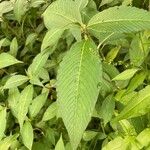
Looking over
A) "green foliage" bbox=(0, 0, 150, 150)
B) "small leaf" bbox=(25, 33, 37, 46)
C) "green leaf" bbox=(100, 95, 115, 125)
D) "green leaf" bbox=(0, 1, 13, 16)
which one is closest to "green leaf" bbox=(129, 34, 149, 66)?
"green foliage" bbox=(0, 0, 150, 150)

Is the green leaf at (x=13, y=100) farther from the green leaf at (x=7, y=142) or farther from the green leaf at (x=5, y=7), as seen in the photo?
the green leaf at (x=5, y=7)

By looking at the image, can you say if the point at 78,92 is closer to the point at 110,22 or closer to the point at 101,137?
the point at 110,22

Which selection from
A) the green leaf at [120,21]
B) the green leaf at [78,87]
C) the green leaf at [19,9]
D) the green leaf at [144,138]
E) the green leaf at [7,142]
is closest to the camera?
the green leaf at [78,87]

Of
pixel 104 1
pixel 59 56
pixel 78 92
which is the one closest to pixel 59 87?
pixel 78 92

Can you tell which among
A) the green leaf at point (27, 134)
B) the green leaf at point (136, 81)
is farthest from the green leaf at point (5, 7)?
the green leaf at point (136, 81)

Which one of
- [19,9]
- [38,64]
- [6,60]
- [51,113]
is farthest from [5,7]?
[51,113]

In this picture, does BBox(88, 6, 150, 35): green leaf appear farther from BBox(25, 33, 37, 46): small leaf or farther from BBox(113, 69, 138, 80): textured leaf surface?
BBox(25, 33, 37, 46): small leaf

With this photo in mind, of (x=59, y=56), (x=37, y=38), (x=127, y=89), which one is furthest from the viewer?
(x=37, y=38)
